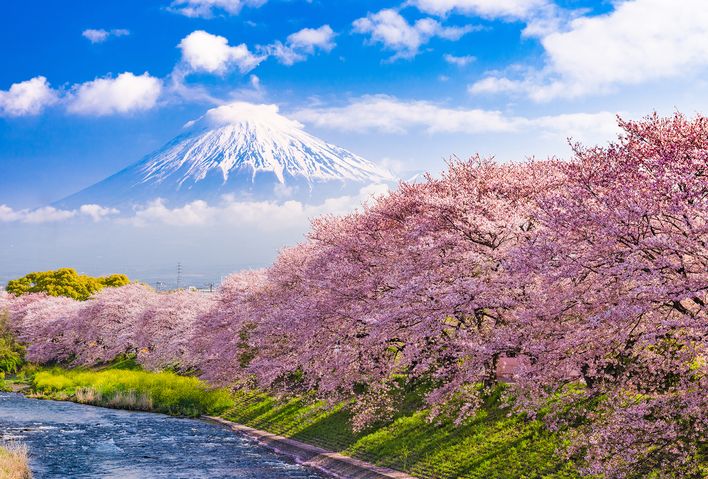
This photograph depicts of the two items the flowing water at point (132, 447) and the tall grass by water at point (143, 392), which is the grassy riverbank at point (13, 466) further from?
the tall grass by water at point (143, 392)

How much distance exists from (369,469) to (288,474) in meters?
3.63

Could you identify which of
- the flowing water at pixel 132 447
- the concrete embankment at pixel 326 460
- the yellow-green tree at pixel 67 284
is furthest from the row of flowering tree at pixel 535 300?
the yellow-green tree at pixel 67 284

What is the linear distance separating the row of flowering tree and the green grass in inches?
32.9

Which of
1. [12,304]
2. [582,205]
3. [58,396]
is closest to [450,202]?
[582,205]

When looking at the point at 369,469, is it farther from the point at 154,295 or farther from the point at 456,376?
the point at 154,295

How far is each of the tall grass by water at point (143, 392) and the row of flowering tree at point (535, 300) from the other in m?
2.03

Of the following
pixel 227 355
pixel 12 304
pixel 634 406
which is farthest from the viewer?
pixel 12 304

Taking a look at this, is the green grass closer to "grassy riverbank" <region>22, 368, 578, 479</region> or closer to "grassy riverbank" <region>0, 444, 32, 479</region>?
"grassy riverbank" <region>22, 368, 578, 479</region>

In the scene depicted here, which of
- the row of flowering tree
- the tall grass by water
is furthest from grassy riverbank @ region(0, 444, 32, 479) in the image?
the tall grass by water

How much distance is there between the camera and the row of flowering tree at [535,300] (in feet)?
51.3

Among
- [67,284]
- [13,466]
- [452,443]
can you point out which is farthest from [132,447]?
[67,284]

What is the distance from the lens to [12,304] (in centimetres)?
9512

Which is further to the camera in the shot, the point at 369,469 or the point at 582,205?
the point at 369,469

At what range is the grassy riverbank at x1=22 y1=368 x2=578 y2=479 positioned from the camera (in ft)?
77.2
